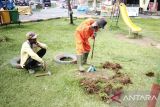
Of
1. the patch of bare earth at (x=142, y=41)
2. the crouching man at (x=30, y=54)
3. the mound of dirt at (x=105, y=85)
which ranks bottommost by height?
the mound of dirt at (x=105, y=85)

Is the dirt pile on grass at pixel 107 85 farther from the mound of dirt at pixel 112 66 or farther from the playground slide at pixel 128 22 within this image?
the playground slide at pixel 128 22

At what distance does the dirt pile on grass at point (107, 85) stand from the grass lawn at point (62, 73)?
150mm

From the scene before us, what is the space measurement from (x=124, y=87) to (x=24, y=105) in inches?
97.4

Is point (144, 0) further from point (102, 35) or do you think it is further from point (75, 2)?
point (102, 35)

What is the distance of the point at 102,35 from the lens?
528 inches

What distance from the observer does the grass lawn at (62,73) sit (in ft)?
19.6

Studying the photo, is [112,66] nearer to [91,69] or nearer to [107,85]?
[91,69]

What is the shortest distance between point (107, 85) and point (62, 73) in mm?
1513

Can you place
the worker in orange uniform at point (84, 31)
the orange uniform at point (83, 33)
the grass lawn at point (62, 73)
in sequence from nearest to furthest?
the grass lawn at point (62, 73) → the worker in orange uniform at point (84, 31) → the orange uniform at point (83, 33)

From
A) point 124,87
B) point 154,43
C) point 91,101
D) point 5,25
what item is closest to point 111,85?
point 124,87

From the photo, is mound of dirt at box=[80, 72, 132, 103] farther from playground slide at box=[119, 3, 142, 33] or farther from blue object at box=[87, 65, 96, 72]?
playground slide at box=[119, 3, 142, 33]

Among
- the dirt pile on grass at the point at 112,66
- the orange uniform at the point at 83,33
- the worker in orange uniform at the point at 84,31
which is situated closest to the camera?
the worker in orange uniform at the point at 84,31

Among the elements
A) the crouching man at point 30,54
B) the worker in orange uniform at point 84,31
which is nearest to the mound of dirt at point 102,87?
the worker in orange uniform at point 84,31

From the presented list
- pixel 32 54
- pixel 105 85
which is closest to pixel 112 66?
pixel 105 85
